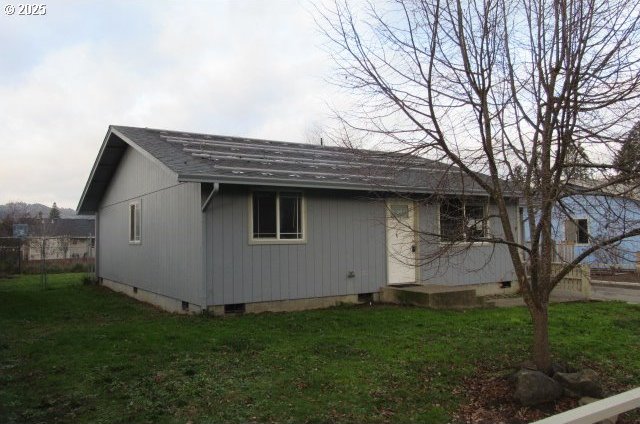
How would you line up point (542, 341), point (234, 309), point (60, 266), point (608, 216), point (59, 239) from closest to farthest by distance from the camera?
point (608, 216)
point (542, 341)
point (234, 309)
point (60, 266)
point (59, 239)

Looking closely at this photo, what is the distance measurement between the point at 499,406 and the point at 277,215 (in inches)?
259

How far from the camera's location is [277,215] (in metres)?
11.1

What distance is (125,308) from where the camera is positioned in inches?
487

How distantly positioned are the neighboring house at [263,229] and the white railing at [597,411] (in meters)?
4.39

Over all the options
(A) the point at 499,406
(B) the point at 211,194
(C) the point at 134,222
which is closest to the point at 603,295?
(A) the point at 499,406

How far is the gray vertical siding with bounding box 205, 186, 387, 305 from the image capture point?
409 inches

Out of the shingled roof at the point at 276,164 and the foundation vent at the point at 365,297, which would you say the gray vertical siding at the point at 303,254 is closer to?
the foundation vent at the point at 365,297

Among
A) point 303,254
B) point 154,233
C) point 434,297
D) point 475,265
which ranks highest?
point 154,233

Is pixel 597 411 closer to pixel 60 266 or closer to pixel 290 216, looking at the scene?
pixel 290 216

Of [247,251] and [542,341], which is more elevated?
[247,251]

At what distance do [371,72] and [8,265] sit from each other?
2283 centimetres

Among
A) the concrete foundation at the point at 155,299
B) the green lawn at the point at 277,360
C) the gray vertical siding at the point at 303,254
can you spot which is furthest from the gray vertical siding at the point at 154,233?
the green lawn at the point at 277,360

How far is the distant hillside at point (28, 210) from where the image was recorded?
Answer: 150ft

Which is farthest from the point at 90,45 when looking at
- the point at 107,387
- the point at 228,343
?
the point at 107,387
